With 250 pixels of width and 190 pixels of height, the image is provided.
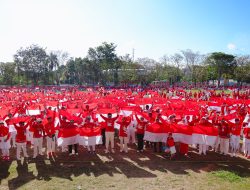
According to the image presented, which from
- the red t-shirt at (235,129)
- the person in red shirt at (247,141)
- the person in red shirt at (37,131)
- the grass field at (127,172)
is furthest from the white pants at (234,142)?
the person in red shirt at (37,131)

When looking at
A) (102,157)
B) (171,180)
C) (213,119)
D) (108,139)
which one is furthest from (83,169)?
(213,119)

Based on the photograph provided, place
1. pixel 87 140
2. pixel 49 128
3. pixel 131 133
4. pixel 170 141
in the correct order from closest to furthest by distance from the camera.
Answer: pixel 170 141 → pixel 49 128 → pixel 87 140 → pixel 131 133

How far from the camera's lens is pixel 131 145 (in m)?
16.0

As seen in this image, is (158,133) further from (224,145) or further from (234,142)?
(234,142)

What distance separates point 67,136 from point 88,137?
3.19ft

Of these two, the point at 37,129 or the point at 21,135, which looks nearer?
the point at 21,135

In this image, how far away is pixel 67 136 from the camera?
13.6 m

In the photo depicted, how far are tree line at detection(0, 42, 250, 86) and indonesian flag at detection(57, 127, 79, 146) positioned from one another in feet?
197

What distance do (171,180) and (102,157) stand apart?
390cm

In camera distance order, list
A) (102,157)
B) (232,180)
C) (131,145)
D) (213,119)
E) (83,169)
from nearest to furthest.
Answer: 1. (232,180)
2. (83,169)
3. (102,157)
4. (213,119)
5. (131,145)

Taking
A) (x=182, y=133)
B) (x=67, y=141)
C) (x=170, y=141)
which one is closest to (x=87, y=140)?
(x=67, y=141)

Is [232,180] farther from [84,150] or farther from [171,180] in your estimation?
[84,150]

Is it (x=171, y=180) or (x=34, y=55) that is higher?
(x=34, y=55)

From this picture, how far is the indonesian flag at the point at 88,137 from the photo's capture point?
544 inches
